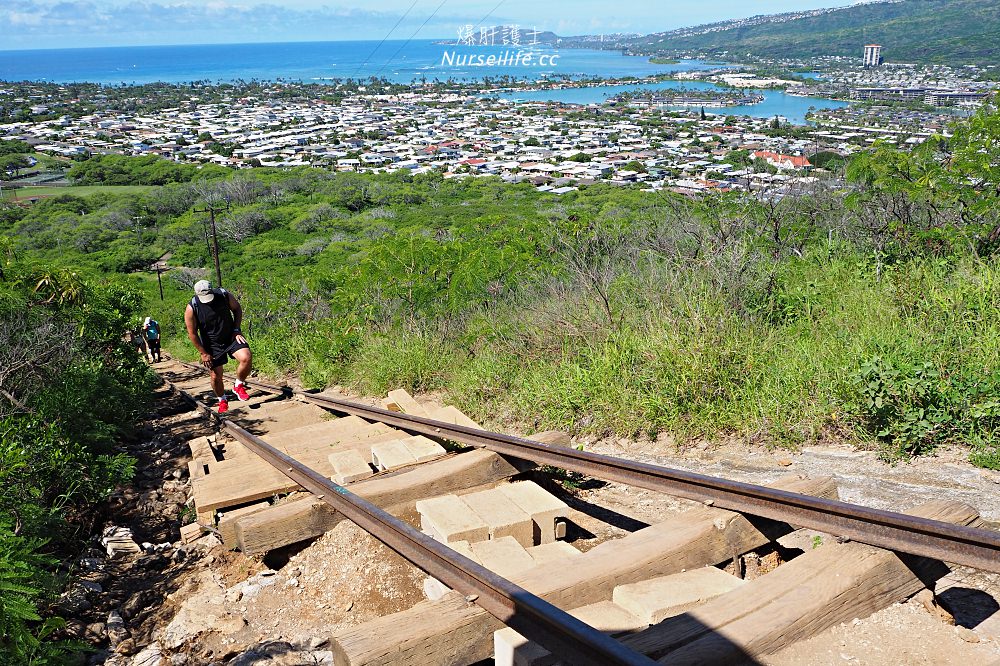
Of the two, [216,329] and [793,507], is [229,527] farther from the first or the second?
[216,329]

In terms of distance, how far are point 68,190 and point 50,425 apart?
92818 millimetres

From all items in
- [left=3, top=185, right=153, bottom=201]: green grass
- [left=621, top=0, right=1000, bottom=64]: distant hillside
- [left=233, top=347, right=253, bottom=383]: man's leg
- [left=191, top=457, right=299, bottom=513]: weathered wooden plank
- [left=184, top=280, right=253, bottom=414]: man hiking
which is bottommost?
[left=3, top=185, right=153, bottom=201]: green grass

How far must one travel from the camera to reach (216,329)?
741 cm

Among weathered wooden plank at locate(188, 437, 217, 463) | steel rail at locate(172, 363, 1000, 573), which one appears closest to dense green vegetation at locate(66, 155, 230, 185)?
weathered wooden plank at locate(188, 437, 217, 463)

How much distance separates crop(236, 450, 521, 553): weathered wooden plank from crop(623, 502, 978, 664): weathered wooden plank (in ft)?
7.19

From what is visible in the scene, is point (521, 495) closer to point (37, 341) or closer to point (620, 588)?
point (620, 588)

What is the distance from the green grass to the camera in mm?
81438

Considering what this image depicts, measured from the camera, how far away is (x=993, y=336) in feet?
17.3

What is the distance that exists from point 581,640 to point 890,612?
130 centimetres

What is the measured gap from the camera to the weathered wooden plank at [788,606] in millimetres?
2494

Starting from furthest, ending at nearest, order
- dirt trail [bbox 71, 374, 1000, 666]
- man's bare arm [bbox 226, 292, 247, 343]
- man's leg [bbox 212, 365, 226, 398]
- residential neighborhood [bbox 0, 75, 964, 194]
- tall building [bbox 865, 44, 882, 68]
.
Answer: tall building [bbox 865, 44, 882, 68] → residential neighborhood [bbox 0, 75, 964, 194] → man's leg [bbox 212, 365, 226, 398] → man's bare arm [bbox 226, 292, 247, 343] → dirt trail [bbox 71, 374, 1000, 666]

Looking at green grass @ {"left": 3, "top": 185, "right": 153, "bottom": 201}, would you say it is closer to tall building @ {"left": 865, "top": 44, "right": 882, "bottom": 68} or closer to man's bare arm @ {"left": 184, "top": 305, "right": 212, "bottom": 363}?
man's bare arm @ {"left": 184, "top": 305, "right": 212, "bottom": 363}

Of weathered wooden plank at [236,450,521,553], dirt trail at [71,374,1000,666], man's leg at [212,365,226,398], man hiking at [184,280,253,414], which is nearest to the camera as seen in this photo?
dirt trail at [71,374,1000,666]

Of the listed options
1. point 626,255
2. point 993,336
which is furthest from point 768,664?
point 626,255
